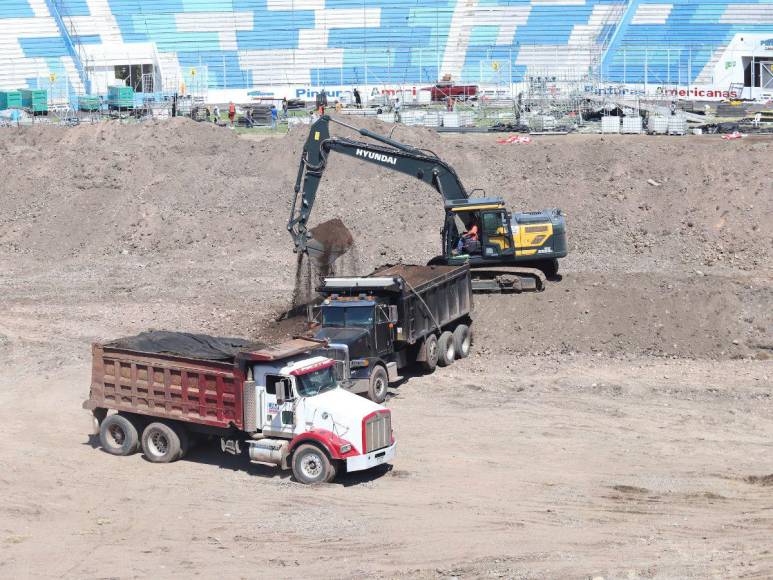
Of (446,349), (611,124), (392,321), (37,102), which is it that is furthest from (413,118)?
(392,321)

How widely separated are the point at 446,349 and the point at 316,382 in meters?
7.54

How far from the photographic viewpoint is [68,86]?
6397 centimetres

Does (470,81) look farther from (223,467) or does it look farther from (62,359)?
(223,467)

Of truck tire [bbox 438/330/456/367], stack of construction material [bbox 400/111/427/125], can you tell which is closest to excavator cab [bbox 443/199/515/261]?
truck tire [bbox 438/330/456/367]

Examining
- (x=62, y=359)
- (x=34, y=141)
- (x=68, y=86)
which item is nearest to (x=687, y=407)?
(x=62, y=359)

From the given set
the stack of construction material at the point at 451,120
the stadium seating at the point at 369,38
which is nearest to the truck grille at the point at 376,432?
the stack of construction material at the point at 451,120

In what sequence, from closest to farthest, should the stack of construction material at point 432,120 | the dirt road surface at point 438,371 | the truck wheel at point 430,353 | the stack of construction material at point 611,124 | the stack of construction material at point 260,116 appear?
1. the dirt road surface at point 438,371
2. the truck wheel at point 430,353
3. the stack of construction material at point 611,124
4. the stack of construction material at point 432,120
5. the stack of construction material at point 260,116

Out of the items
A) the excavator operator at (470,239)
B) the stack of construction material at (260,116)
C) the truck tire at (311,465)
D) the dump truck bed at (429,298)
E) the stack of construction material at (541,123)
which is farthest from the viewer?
the stack of construction material at (260,116)

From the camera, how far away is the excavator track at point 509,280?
92.7 feet

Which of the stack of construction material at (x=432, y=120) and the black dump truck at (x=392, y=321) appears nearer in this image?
the black dump truck at (x=392, y=321)

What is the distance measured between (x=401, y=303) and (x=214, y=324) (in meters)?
7.67

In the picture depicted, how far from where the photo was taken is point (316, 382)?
17812 millimetres

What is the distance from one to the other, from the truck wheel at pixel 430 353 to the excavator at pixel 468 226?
13.5 feet

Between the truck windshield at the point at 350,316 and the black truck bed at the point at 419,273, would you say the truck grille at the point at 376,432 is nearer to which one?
the truck windshield at the point at 350,316
